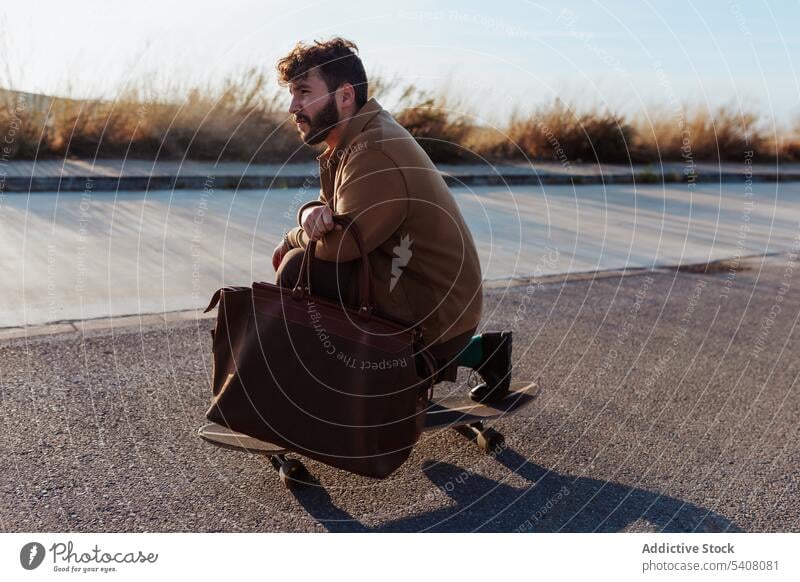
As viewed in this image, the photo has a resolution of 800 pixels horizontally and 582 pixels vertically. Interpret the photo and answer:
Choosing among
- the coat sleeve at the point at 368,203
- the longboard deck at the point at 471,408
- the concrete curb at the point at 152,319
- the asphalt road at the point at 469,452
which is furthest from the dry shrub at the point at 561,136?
the coat sleeve at the point at 368,203

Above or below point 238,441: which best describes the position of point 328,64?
A: above

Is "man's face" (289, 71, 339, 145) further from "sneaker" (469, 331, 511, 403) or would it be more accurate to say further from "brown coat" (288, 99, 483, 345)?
"sneaker" (469, 331, 511, 403)

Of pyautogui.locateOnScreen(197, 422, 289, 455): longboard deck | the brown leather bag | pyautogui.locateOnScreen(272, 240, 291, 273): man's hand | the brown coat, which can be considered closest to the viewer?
the brown leather bag

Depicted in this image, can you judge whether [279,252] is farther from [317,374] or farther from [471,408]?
[471,408]

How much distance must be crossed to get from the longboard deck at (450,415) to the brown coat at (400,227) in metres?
0.40

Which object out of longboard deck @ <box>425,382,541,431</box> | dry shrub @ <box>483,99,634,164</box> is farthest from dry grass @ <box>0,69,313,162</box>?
longboard deck @ <box>425,382,541,431</box>

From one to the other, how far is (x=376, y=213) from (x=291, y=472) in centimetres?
95

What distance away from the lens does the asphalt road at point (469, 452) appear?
336 cm

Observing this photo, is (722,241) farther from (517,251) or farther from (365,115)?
(365,115)

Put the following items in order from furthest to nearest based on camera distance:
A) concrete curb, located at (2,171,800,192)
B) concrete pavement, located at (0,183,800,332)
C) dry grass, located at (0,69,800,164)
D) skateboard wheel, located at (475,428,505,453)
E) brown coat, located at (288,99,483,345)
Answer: dry grass, located at (0,69,800,164), concrete curb, located at (2,171,800,192), concrete pavement, located at (0,183,800,332), skateboard wheel, located at (475,428,505,453), brown coat, located at (288,99,483,345)

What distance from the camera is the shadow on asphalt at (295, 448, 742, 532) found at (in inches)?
132

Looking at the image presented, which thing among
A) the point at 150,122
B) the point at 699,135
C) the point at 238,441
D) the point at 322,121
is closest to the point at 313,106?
the point at 322,121

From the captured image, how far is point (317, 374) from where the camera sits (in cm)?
321

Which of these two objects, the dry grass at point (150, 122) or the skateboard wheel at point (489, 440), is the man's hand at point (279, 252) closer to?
the skateboard wheel at point (489, 440)
